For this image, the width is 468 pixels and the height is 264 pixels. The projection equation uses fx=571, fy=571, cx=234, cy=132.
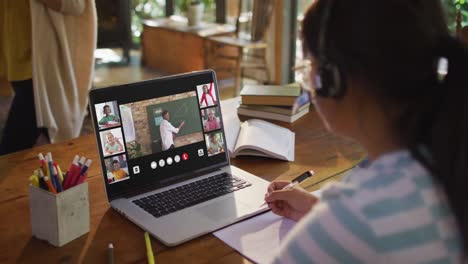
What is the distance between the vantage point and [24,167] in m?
1.51

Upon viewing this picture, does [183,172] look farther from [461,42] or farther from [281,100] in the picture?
[461,42]

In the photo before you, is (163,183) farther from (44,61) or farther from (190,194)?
(44,61)

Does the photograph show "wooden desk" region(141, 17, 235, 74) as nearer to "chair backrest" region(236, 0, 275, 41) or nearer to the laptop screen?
"chair backrest" region(236, 0, 275, 41)

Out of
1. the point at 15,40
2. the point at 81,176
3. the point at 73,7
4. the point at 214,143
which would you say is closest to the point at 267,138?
the point at 214,143

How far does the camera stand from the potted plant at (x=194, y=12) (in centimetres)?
527

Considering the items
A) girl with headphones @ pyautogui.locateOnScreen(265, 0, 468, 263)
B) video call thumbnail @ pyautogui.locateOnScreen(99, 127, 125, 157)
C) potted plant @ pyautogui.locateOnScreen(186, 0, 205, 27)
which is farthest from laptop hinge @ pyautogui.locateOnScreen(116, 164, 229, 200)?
potted plant @ pyautogui.locateOnScreen(186, 0, 205, 27)

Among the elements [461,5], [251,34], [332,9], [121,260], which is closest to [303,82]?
[332,9]

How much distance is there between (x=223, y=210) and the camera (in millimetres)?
1275

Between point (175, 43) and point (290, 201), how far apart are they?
4.46m

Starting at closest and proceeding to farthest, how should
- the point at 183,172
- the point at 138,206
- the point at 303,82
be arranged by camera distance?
the point at 303,82 → the point at 138,206 → the point at 183,172

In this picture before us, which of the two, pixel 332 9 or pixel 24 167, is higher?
pixel 332 9

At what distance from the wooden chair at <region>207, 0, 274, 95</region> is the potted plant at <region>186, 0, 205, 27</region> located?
340 millimetres

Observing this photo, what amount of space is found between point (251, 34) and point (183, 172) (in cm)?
356

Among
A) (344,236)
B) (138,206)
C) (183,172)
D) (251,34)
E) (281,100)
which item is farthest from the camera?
(251,34)
